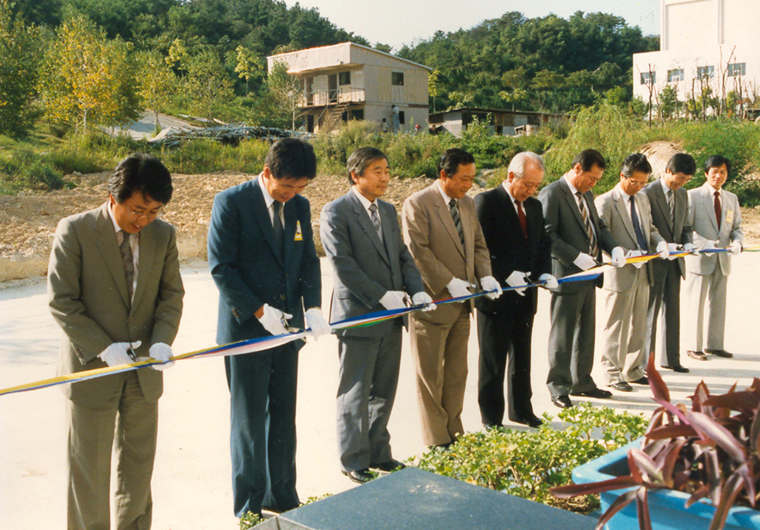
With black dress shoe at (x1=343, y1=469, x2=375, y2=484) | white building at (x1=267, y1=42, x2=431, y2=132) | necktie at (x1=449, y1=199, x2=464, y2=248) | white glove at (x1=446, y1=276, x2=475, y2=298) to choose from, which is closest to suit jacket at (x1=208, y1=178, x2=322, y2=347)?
black dress shoe at (x1=343, y1=469, x2=375, y2=484)

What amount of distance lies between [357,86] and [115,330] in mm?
45293

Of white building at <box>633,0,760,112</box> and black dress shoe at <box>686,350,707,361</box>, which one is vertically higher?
white building at <box>633,0,760,112</box>

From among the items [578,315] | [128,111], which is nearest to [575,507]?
[578,315]

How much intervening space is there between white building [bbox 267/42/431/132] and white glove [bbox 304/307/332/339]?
42.5 metres

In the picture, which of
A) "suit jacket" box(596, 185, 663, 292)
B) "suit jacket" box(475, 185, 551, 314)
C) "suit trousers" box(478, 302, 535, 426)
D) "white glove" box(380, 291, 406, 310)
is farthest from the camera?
"suit jacket" box(596, 185, 663, 292)

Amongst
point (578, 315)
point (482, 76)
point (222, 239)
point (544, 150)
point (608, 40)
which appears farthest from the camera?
point (608, 40)

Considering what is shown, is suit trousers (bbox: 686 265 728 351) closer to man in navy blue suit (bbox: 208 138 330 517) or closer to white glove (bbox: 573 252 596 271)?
white glove (bbox: 573 252 596 271)

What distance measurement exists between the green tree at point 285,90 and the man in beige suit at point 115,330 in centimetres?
4346

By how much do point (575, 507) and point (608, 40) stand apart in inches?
3241

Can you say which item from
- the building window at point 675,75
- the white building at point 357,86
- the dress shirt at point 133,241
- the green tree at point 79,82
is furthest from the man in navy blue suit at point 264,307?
the white building at point 357,86

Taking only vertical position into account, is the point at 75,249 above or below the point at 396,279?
above

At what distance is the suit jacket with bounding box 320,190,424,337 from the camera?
4.29 metres

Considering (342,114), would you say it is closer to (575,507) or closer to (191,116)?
(191,116)

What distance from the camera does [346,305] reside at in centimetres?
439
